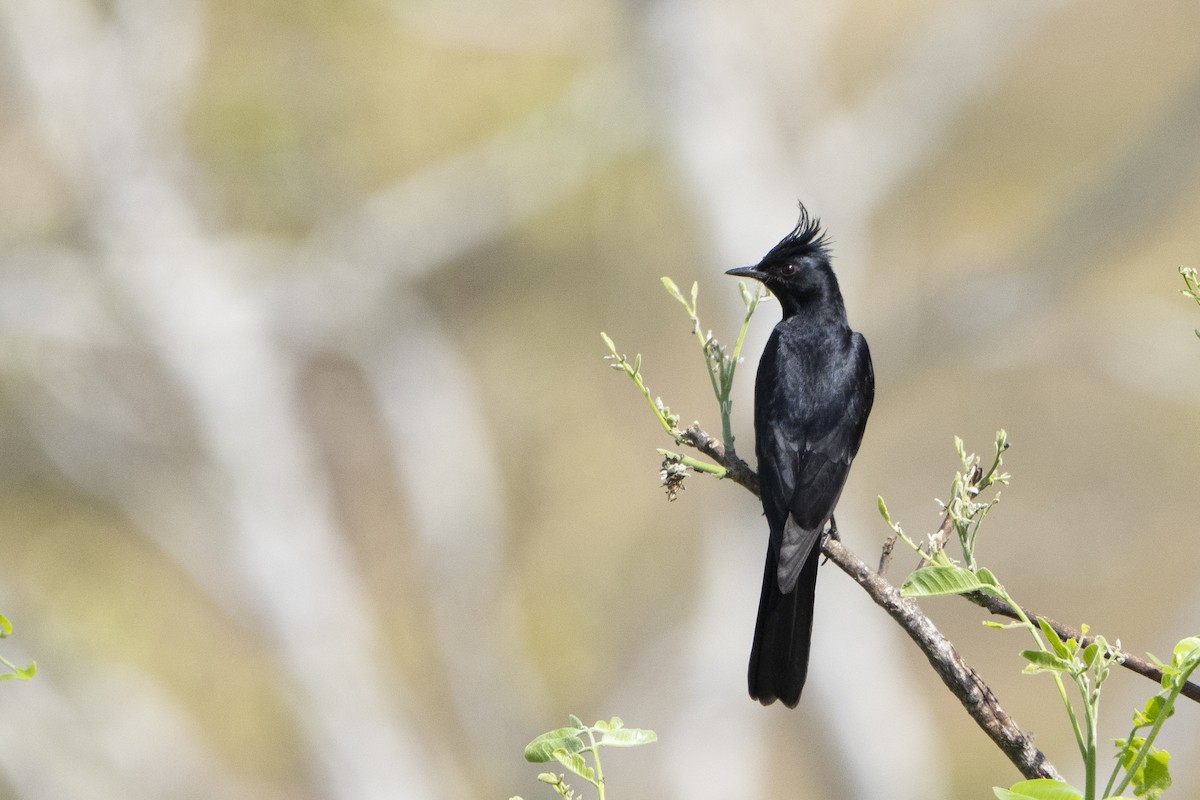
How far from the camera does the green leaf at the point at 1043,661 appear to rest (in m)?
1.03

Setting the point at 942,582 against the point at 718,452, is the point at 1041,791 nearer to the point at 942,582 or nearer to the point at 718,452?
the point at 942,582

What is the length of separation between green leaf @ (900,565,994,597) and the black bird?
1.32m

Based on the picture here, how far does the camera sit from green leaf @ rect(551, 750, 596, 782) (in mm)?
1151

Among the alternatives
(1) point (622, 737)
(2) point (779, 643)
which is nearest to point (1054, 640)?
(1) point (622, 737)

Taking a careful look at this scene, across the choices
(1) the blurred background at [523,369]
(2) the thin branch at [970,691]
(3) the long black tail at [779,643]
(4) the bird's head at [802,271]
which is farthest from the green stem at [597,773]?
(1) the blurred background at [523,369]

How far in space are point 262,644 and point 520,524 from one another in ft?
8.68

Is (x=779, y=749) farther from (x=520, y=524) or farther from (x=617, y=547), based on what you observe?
(x=520, y=524)

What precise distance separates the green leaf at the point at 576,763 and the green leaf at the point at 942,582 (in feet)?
1.11

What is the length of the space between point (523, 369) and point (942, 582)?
1144 centimetres

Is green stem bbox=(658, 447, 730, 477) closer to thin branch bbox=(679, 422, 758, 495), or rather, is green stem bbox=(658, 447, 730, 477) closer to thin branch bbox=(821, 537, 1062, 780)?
thin branch bbox=(679, 422, 758, 495)

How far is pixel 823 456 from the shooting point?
3.02 m

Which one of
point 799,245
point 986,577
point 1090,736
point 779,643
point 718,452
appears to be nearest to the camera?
point 1090,736

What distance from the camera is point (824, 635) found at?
10.3 m

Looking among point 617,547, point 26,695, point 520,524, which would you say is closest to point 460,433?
point 520,524
